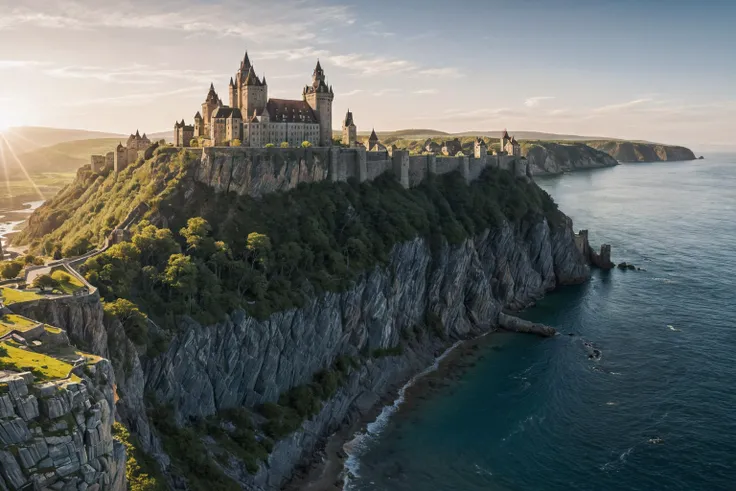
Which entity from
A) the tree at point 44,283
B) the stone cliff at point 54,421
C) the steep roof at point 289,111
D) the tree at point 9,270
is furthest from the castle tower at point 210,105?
the stone cliff at point 54,421

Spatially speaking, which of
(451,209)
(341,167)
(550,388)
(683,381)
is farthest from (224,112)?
(683,381)

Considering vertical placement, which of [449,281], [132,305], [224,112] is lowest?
[449,281]

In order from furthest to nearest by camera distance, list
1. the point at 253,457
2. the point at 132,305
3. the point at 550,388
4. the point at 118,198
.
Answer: the point at 118,198
the point at 550,388
the point at 253,457
the point at 132,305

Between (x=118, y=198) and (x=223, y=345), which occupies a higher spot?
(x=118, y=198)

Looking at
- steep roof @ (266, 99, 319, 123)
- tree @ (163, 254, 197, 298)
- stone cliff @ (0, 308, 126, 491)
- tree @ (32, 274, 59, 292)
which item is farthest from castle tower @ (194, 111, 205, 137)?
stone cliff @ (0, 308, 126, 491)

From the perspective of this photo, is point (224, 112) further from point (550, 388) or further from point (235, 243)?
point (550, 388)

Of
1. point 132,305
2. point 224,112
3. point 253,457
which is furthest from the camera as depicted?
point 224,112

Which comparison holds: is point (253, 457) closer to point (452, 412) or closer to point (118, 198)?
point (452, 412)

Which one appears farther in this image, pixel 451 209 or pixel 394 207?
pixel 451 209
